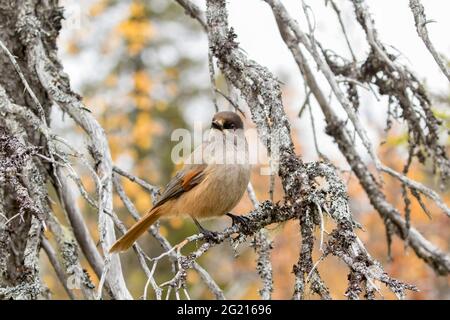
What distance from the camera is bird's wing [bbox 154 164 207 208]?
162 inches

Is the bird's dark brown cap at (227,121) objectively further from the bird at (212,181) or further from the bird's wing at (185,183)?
the bird's wing at (185,183)

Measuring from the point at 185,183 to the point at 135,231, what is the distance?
534 mm

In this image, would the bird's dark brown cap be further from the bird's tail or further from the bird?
the bird's tail

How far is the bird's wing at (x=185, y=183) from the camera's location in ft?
13.5

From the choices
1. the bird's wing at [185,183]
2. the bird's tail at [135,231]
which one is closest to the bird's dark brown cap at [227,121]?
the bird's wing at [185,183]

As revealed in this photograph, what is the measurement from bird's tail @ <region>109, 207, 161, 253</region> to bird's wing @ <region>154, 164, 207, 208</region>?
88mm

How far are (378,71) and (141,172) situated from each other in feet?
36.7

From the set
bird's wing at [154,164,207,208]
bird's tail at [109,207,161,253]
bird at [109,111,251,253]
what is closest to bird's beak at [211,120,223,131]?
bird at [109,111,251,253]

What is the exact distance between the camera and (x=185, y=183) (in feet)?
13.7

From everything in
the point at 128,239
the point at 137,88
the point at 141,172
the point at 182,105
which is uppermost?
the point at 182,105

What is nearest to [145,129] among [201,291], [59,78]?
[201,291]

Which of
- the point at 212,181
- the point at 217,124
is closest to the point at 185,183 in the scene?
the point at 212,181
